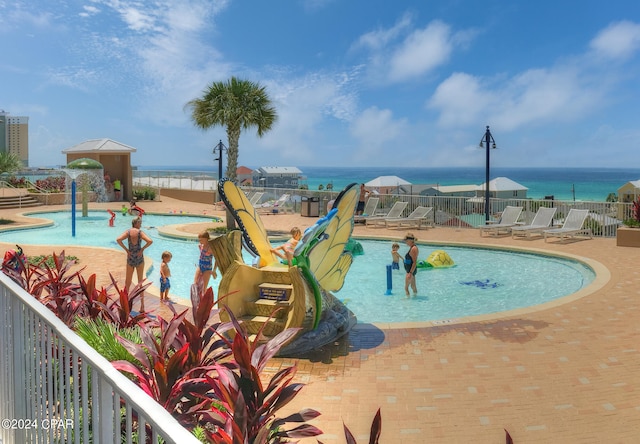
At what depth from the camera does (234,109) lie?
63.0 feet

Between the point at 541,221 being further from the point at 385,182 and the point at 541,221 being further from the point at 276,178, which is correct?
the point at 276,178

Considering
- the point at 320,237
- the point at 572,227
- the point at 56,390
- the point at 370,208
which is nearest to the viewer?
the point at 56,390

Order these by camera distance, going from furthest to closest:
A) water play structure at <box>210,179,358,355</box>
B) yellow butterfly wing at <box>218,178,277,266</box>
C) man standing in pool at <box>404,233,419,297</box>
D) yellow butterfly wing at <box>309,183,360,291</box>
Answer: man standing in pool at <box>404,233,419,297</box> → yellow butterfly wing at <box>218,178,277,266</box> → yellow butterfly wing at <box>309,183,360,291</box> → water play structure at <box>210,179,358,355</box>

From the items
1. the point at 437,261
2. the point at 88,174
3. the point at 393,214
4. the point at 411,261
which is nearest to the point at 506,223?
the point at 393,214

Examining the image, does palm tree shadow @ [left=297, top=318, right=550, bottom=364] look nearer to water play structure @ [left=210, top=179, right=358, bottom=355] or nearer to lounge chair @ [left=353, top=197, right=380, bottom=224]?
water play structure @ [left=210, top=179, right=358, bottom=355]

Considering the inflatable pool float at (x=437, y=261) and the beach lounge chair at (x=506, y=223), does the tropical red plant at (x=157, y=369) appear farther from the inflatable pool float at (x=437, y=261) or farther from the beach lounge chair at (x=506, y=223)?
the beach lounge chair at (x=506, y=223)

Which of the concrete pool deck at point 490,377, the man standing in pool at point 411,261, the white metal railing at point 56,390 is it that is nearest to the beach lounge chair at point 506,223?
the man standing in pool at point 411,261

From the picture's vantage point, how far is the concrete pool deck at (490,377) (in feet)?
14.9

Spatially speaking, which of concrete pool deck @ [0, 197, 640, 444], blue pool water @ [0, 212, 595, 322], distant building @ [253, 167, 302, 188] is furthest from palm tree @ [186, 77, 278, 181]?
distant building @ [253, 167, 302, 188]

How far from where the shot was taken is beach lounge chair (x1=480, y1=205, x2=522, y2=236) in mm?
18047

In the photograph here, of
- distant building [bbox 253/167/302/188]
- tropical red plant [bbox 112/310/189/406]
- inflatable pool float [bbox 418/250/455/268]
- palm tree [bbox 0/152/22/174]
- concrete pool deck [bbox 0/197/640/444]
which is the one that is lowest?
concrete pool deck [bbox 0/197/640/444]

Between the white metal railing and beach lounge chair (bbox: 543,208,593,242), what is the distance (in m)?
15.9

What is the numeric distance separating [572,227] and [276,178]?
55.2m

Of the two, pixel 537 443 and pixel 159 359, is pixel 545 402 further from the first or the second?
pixel 159 359
